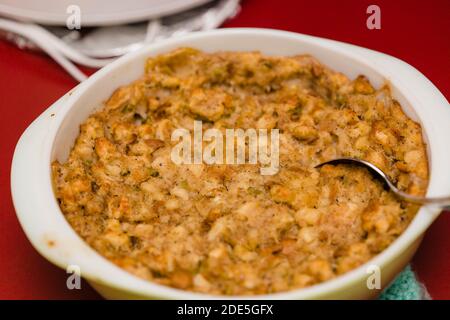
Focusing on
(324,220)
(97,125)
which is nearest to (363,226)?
(324,220)

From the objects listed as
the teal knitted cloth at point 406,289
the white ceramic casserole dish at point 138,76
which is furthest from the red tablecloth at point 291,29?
the white ceramic casserole dish at point 138,76

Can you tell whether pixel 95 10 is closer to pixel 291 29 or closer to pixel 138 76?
pixel 138 76

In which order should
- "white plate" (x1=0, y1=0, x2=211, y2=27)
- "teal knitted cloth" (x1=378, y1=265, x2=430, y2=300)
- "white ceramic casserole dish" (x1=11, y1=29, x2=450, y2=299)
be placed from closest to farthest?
"white ceramic casserole dish" (x1=11, y1=29, x2=450, y2=299)
"teal knitted cloth" (x1=378, y1=265, x2=430, y2=300)
"white plate" (x1=0, y1=0, x2=211, y2=27)

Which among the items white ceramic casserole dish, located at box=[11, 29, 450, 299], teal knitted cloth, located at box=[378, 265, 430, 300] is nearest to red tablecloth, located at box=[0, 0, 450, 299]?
teal knitted cloth, located at box=[378, 265, 430, 300]

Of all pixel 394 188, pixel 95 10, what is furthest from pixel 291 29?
pixel 394 188

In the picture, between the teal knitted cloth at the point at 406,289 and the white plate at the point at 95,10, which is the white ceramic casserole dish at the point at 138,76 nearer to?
the teal knitted cloth at the point at 406,289

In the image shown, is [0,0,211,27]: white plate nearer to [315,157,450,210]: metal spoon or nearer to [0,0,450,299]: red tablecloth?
[0,0,450,299]: red tablecloth
